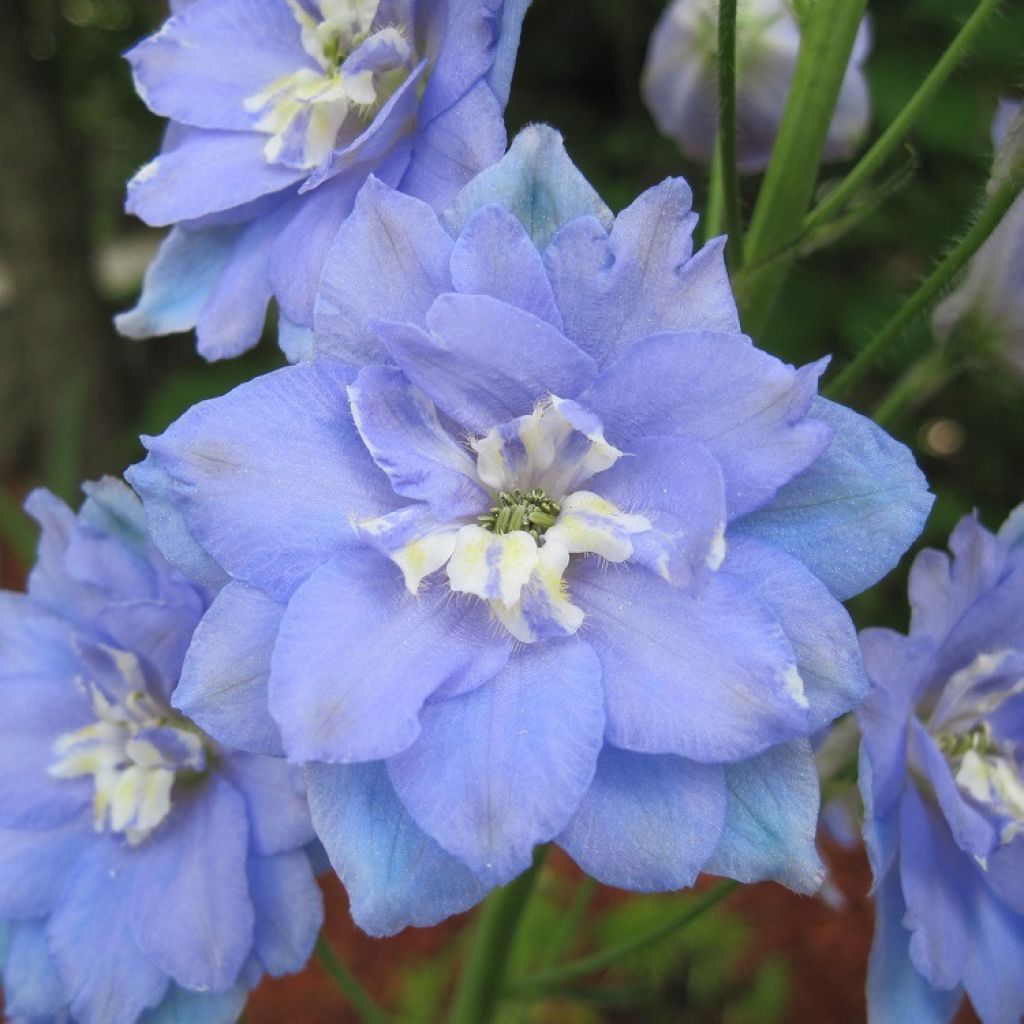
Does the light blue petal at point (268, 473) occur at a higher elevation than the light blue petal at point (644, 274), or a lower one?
lower

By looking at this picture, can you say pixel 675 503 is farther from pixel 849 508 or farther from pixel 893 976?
pixel 893 976

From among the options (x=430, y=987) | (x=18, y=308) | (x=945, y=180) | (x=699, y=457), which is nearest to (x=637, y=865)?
(x=699, y=457)

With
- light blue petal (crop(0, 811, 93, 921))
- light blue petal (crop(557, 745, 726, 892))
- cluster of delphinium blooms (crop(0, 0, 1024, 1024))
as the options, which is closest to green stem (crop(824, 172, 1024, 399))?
cluster of delphinium blooms (crop(0, 0, 1024, 1024))

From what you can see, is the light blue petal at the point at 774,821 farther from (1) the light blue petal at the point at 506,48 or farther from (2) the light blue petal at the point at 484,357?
(1) the light blue petal at the point at 506,48

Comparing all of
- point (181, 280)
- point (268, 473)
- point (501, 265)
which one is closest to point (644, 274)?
point (501, 265)

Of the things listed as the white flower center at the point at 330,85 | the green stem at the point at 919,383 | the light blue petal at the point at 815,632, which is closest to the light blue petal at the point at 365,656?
the light blue petal at the point at 815,632

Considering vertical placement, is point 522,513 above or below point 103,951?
above
